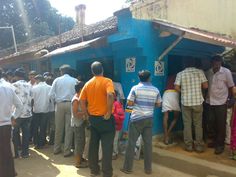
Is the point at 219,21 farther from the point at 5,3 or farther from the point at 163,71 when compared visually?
the point at 5,3

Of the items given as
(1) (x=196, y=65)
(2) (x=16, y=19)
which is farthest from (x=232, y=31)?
(2) (x=16, y=19)

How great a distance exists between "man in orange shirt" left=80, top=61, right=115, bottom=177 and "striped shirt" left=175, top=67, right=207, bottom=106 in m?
1.86

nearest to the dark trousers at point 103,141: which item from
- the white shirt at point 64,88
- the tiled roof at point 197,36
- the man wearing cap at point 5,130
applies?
the man wearing cap at point 5,130

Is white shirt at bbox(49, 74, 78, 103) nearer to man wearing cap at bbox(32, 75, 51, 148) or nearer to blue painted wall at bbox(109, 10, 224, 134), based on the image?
man wearing cap at bbox(32, 75, 51, 148)

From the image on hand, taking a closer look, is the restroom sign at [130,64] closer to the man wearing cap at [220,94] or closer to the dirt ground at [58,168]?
the man wearing cap at [220,94]

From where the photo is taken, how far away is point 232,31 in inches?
351

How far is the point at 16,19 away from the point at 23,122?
2085 centimetres

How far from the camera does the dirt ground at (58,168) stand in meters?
5.48

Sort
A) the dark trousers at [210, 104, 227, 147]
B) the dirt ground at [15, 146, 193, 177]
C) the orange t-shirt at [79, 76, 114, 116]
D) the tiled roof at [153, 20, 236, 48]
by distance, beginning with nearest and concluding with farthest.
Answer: the orange t-shirt at [79, 76, 114, 116], the dirt ground at [15, 146, 193, 177], the tiled roof at [153, 20, 236, 48], the dark trousers at [210, 104, 227, 147]

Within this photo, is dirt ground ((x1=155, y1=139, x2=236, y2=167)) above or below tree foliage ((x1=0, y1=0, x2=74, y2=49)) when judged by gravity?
below

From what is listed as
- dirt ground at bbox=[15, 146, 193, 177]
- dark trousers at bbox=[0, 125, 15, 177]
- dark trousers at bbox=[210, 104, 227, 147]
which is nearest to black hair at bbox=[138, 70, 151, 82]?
dirt ground at bbox=[15, 146, 193, 177]

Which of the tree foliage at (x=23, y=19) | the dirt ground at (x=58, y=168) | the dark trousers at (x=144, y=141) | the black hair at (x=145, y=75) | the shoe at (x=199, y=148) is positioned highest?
the tree foliage at (x=23, y=19)

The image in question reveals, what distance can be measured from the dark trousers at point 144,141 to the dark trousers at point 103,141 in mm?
460

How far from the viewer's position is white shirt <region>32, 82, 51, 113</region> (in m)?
7.27
